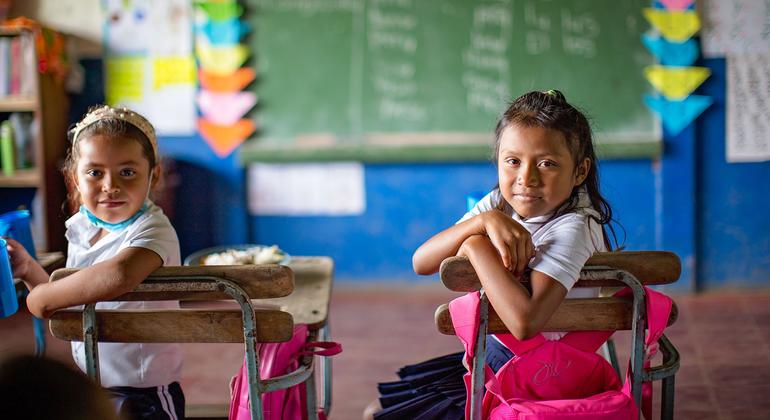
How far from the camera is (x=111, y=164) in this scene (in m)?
1.56

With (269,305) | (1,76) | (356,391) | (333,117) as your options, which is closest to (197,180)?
(333,117)

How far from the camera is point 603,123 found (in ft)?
12.8

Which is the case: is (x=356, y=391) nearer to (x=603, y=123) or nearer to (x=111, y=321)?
(x=111, y=321)

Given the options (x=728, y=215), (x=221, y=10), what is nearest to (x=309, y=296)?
(x=221, y=10)

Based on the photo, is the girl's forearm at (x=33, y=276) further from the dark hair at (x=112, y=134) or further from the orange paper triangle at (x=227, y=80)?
the orange paper triangle at (x=227, y=80)

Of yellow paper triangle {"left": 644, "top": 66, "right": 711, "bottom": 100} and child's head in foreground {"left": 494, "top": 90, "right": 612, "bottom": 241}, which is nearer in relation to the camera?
child's head in foreground {"left": 494, "top": 90, "right": 612, "bottom": 241}

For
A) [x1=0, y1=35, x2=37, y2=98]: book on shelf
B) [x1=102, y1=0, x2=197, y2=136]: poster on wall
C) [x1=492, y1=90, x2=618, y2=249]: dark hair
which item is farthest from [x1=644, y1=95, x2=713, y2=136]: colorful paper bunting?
[x1=0, y1=35, x2=37, y2=98]: book on shelf

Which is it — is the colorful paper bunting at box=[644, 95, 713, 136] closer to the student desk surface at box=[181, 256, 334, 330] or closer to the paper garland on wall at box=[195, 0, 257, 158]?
the paper garland on wall at box=[195, 0, 257, 158]

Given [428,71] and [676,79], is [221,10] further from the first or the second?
[676,79]

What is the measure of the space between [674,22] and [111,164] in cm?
311

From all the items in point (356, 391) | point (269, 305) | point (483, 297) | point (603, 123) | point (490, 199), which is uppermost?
point (603, 123)

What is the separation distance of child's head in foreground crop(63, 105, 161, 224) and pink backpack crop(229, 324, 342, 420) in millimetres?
425

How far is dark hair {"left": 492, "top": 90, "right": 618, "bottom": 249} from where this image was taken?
1.42 metres

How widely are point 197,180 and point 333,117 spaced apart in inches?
32.8
